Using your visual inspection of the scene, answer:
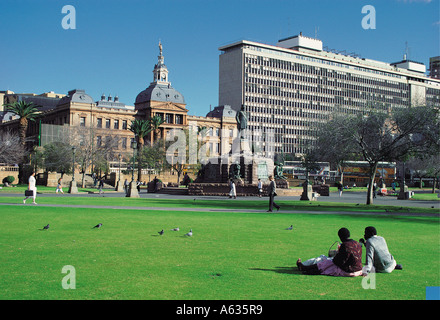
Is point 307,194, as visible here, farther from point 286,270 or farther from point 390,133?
point 286,270

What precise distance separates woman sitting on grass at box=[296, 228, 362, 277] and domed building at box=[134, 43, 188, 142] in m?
115

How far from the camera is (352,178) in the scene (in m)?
98.1

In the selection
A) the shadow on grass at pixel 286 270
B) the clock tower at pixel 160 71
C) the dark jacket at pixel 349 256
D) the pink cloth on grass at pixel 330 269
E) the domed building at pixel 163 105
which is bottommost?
the shadow on grass at pixel 286 270

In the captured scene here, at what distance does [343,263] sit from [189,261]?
3.10 meters

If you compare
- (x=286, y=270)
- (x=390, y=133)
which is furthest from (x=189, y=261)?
(x=390, y=133)

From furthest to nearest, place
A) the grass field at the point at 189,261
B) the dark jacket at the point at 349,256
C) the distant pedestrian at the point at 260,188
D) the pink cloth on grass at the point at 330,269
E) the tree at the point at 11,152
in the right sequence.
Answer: the tree at the point at 11,152, the distant pedestrian at the point at 260,188, the pink cloth on grass at the point at 330,269, the dark jacket at the point at 349,256, the grass field at the point at 189,261

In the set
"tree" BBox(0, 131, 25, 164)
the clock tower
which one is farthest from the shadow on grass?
the clock tower

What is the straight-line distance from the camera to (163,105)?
128 metres

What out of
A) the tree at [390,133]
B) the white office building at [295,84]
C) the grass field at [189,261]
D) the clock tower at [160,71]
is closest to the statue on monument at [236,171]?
the tree at [390,133]

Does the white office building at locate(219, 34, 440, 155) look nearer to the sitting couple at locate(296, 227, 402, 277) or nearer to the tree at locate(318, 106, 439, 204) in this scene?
the tree at locate(318, 106, 439, 204)

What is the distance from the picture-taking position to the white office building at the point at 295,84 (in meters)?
136

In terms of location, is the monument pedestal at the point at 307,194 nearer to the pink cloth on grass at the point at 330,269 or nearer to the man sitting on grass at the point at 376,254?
the man sitting on grass at the point at 376,254

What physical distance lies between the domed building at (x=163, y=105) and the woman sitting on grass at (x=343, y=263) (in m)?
115
